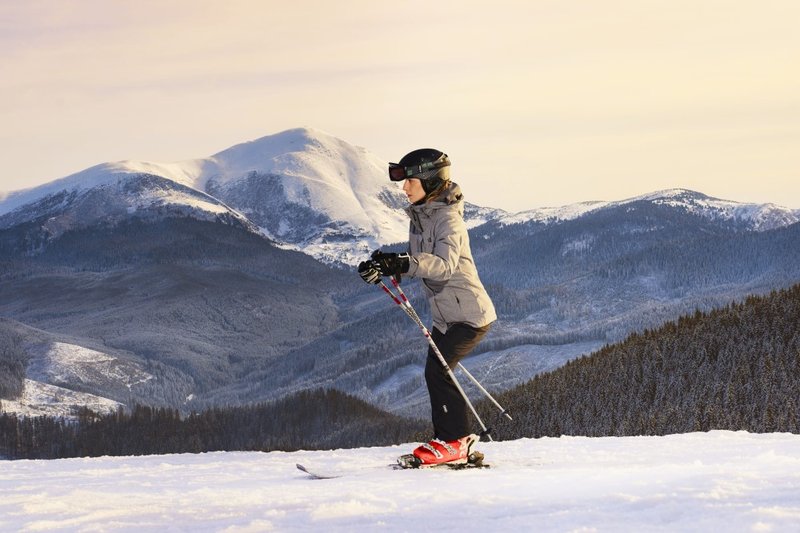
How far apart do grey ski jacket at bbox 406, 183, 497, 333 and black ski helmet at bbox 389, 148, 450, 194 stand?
23cm

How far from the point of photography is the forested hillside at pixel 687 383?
60375 mm

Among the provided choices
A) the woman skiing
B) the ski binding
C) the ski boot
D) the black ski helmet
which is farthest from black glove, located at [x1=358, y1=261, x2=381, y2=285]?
the ski binding

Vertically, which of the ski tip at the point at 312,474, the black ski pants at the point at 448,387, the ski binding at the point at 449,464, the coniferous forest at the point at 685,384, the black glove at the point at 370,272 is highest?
the black glove at the point at 370,272

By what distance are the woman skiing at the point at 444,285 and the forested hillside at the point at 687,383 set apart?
4283 centimetres

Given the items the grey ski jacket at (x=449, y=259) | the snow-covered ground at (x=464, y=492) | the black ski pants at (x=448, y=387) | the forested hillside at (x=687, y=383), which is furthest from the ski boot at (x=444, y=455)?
the forested hillside at (x=687, y=383)

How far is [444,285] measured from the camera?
13922 mm

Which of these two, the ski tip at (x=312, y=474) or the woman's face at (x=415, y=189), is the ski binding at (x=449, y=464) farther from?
the woman's face at (x=415, y=189)

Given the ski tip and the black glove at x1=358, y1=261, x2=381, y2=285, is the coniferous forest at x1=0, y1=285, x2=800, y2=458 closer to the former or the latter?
the ski tip

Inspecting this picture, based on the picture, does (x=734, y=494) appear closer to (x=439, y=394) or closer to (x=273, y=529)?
(x=273, y=529)

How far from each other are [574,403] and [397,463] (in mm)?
62027

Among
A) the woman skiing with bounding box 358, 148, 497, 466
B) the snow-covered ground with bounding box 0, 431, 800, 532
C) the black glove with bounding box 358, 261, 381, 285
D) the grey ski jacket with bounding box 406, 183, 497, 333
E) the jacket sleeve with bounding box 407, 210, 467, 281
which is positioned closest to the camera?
the snow-covered ground with bounding box 0, 431, 800, 532

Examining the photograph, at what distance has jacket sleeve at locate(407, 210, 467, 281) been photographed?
13.2m

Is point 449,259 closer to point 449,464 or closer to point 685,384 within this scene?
point 449,464

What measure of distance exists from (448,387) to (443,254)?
6.57ft
